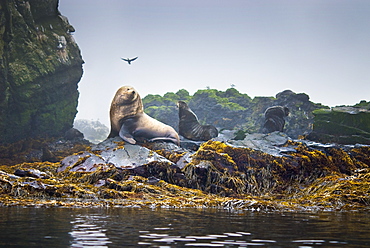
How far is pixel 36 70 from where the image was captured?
32344 mm

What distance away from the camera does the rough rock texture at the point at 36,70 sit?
96.6 ft

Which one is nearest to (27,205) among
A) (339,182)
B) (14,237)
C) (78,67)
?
(14,237)

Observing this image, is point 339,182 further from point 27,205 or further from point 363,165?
point 27,205

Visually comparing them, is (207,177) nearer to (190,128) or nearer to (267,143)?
(267,143)

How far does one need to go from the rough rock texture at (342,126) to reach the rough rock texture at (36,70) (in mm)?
23223

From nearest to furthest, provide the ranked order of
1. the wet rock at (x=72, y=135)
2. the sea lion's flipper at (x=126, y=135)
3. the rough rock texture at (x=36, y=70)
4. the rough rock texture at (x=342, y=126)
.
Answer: the sea lion's flipper at (x=126, y=135), the rough rock texture at (x=342, y=126), the rough rock texture at (x=36, y=70), the wet rock at (x=72, y=135)

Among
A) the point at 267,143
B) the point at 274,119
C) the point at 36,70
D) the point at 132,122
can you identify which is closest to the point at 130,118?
the point at 132,122

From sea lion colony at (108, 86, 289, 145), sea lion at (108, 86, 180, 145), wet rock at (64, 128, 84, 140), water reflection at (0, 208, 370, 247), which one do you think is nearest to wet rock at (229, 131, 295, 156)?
sea lion colony at (108, 86, 289, 145)

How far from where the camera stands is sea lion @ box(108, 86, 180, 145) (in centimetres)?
1883

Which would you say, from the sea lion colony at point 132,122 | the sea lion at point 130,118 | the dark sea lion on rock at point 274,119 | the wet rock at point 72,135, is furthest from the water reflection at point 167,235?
the wet rock at point 72,135

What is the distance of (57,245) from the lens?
374 cm

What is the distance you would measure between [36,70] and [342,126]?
25201mm

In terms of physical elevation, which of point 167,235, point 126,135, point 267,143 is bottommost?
point 167,235

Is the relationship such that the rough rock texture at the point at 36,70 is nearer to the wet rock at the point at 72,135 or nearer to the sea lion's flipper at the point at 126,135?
the wet rock at the point at 72,135
